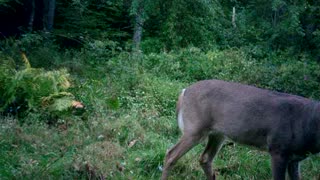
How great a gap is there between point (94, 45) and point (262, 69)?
3.42m

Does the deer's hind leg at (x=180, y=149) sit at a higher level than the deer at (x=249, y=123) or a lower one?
lower

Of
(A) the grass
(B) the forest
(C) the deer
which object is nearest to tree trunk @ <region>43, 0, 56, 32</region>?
(B) the forest

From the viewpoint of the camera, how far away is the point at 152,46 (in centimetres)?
1552

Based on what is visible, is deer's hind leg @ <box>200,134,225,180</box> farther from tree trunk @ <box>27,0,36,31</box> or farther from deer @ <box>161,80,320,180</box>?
tree trunk @ <box>27,0,36,31</box>

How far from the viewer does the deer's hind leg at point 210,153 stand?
741 centimetres

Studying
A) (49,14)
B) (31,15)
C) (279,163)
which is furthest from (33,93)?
(49,14)

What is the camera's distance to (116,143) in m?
7.91

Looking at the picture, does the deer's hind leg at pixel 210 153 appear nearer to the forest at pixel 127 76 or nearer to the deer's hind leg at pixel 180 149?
the forest at pixel 127 76

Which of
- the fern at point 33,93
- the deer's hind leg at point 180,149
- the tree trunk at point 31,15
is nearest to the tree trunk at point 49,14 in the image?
the tree trunk at point 31,15

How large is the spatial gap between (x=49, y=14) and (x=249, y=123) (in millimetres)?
10065

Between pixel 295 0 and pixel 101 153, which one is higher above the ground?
pixel 295 0

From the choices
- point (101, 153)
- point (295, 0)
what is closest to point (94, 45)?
point (295, 0)

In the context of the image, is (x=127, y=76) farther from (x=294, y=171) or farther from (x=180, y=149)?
(x=294, y=171)

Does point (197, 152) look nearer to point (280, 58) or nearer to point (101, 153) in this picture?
A: point (101, 153)
